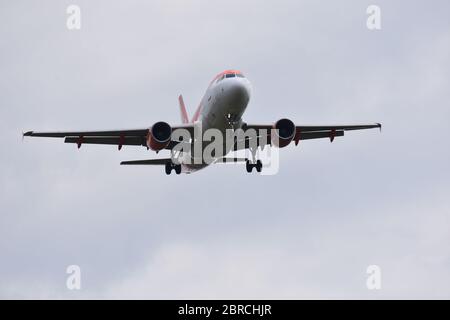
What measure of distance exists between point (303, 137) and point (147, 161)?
976 centimetres

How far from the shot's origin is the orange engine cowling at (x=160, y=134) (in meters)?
51.5

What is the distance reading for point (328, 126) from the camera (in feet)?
183

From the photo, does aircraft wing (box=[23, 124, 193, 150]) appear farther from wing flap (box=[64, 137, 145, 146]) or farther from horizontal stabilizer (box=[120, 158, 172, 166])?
horizontal stabilizer (box=[120, 158, 172, 166])

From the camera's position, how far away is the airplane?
49.3m

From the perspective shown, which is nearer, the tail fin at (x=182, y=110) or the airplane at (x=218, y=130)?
the airplane at (x=218, y=130)

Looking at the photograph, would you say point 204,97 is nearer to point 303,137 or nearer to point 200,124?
point 200,124

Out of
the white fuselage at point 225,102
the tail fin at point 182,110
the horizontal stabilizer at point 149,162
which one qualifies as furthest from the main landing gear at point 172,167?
the tail fin at point 182,110

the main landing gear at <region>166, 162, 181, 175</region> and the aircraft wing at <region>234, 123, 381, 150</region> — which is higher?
the aircraft wing at <region>234, 123, 381, 150</region>

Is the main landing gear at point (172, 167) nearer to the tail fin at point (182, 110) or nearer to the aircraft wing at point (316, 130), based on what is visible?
the aircraft wing at point (316, 130)

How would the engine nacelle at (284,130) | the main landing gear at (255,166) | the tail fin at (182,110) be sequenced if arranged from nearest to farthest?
1. the engine nacelle at (284,130)
2. the main landing gear at (255,166)
3. the tail fin at (182,110)

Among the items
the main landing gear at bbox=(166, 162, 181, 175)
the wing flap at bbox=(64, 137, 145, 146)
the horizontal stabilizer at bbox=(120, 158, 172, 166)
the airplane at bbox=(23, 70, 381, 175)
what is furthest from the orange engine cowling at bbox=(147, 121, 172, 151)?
the horizontal stabilizer at bbox=(120, 158, 172, 166)

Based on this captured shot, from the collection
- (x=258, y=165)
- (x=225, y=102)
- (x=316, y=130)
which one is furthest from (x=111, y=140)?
(x=316, y=130)

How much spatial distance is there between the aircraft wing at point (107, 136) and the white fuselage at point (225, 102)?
88.0 inches

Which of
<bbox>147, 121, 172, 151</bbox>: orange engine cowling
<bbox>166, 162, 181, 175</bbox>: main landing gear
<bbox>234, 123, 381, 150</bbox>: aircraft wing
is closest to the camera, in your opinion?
<bbox>147, 121, 172, 151</bbox>: orange engine cowling
